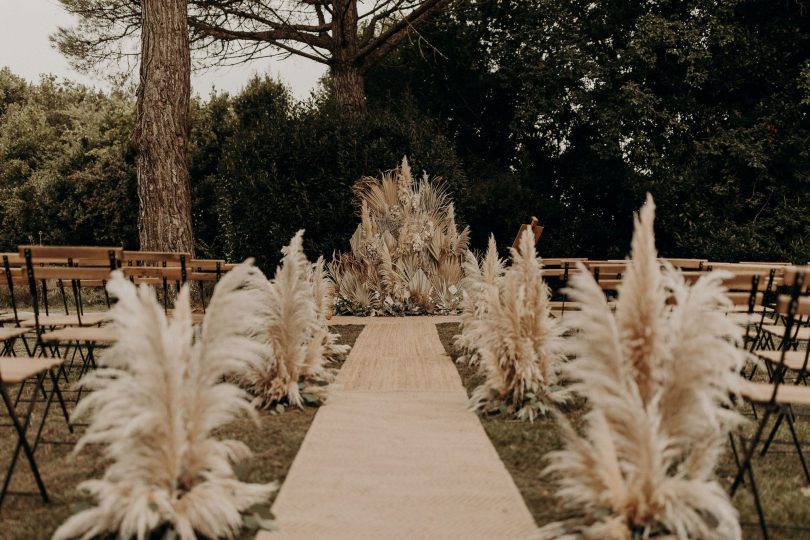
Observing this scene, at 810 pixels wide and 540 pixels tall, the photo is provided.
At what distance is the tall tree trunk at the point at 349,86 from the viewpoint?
16.5 meters

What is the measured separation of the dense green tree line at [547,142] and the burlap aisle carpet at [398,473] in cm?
747

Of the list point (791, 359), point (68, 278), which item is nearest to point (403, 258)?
point (68, 278)

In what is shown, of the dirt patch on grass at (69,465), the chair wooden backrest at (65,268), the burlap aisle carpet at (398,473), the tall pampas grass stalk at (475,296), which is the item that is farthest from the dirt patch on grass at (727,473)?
the chair wooden backrest at (65,268)

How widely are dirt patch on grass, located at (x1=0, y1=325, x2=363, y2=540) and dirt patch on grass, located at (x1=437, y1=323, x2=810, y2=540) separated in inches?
50.2

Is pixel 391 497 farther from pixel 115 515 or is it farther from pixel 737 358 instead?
pixel 737 358

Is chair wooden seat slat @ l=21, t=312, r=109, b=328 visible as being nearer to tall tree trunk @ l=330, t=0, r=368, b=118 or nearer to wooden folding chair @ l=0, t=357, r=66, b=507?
wooden folding chair @ l=0, t=357, r=66, b=507

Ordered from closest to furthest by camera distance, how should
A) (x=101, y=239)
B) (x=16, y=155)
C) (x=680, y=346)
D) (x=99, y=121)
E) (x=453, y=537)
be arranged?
(x=680, y=346)
(x=453, y=537)
(x=101, y=239)
(x=99, y=121)
(x=16, y=155)

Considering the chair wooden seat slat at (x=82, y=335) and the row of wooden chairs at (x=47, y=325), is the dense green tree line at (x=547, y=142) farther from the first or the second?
the chair wooden seat slat at (x=82, y=335)

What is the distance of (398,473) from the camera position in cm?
425

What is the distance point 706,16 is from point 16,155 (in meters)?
20.6

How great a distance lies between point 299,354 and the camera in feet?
19.5

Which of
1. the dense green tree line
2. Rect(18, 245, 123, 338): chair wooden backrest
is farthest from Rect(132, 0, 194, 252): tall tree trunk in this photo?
Rect(18, 245, 123, 338): chair wooden backrest

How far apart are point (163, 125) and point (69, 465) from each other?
8.03 m

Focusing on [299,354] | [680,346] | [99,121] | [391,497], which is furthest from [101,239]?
[680,346]
